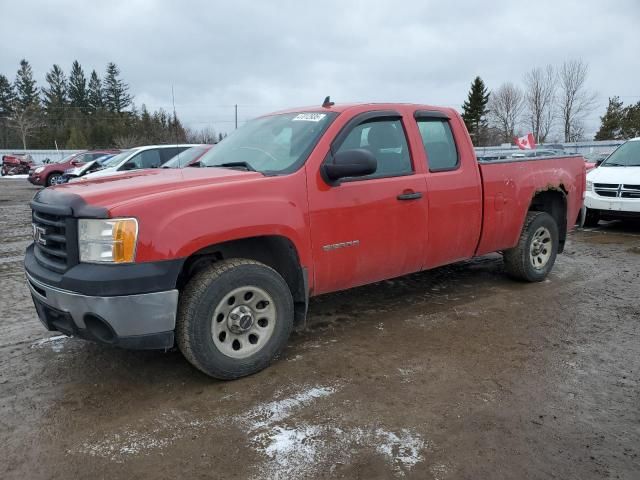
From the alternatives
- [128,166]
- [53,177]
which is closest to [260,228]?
[128,166]

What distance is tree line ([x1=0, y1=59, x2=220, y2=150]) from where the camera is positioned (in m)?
67.7

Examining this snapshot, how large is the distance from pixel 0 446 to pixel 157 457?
2.93ft

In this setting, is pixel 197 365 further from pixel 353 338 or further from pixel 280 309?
pixel 353 338

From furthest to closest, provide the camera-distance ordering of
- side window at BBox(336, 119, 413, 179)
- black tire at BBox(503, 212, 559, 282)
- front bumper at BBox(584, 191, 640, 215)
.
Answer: front bumper at BBox(584, 191, 640, 215) → black tire at BBox(503, 212, 559, 282) → side window at BBox(336, 119, 413, 179)

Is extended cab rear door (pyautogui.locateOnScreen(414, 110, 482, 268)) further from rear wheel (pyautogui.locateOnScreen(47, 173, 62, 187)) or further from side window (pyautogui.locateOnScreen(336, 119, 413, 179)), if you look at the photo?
rear wheel (pyautogui.locateOnScreen(47, 173, 62, 187))

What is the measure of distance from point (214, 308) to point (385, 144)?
6.76 ft

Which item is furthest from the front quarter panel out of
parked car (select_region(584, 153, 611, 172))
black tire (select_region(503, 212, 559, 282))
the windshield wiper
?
parked car (select_region(584, 153, 611, 172))

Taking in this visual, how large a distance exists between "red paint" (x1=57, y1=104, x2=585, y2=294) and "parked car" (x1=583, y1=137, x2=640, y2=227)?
4.43 metres

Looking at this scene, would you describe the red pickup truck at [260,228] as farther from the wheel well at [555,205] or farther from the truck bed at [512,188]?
the wheel well at [555,205]

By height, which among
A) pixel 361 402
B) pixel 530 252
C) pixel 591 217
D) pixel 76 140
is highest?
pixel 76 140

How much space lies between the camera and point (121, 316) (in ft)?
9.60

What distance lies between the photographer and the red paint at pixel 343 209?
3.07 m

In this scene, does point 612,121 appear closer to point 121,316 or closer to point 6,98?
point 121,316

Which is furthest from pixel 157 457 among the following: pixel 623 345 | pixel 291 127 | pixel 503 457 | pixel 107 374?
pixel 623 345
